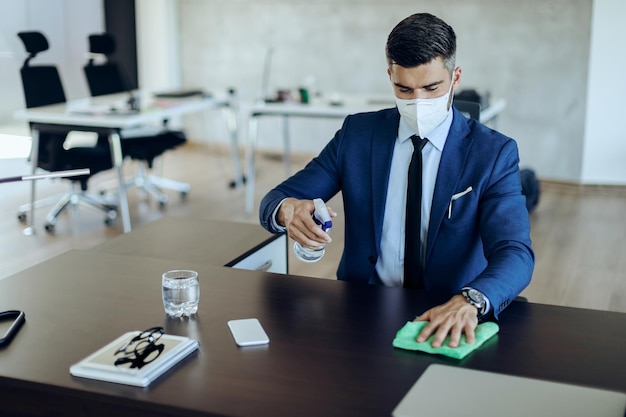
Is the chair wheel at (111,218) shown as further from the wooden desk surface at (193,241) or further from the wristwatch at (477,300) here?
the wristwatch at (477,300)

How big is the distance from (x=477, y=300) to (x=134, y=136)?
4.47m

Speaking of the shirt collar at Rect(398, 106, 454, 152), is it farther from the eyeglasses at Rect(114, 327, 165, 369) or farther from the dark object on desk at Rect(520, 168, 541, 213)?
the dark object on desk at Rect(520, 168, 541, 213)

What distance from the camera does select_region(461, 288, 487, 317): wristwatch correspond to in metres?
1.65

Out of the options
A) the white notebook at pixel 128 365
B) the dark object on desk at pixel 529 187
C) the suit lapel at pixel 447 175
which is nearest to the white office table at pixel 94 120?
the dark object on desk at pixel 529 187

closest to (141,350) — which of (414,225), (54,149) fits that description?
(414,225)

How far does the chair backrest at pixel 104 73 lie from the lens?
226 inches

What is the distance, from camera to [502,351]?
5.03 ft

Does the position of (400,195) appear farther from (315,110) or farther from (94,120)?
(315,110)

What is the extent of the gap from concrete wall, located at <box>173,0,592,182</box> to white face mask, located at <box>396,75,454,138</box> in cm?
474

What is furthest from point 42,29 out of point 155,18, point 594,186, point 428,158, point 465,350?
point 465,350

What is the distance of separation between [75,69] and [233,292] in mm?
5614

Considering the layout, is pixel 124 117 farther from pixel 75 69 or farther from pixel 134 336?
pixel 134 336

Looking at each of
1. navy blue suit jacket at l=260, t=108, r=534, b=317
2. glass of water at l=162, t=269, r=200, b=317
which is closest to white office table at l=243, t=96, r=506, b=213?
navy blue suit jacket at l=260, t=108, r=534, b=317

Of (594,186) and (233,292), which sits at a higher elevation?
(233,292)
